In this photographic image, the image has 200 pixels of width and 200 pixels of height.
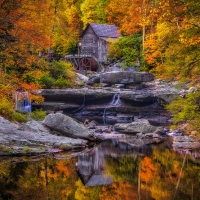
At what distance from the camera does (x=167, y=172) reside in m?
11.0

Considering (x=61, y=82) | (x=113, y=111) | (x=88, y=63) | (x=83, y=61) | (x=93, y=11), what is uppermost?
(x=93, y=11)

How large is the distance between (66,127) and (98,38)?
3121cm

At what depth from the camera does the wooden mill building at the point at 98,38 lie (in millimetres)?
47062

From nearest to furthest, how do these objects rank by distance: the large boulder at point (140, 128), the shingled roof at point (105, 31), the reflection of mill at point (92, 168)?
the reflection of mill at point (92, 168) < the large boulder at point (140, 128) < the shingled roof at point (105, 31)

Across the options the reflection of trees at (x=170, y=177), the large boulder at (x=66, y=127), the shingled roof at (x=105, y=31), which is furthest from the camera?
the shingled roof at (x=105, y=31)

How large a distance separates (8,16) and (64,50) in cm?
3794

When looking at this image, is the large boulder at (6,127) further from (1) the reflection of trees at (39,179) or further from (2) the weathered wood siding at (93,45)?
(2) the weathered wood siding at (93,45)

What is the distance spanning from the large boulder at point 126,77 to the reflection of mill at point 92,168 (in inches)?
722

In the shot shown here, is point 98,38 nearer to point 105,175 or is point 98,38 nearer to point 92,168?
point 92,168

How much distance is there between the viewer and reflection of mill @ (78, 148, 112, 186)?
9.84 metres

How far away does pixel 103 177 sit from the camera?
1045 cm

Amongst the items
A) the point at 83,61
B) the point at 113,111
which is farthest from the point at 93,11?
the point at 113,111

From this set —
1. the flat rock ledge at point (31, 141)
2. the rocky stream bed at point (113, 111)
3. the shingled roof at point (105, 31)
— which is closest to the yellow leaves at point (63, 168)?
the flat rock ledge at point (31, 141)

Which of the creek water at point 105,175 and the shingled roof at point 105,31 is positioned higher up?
the shingled roof at point 105,31
